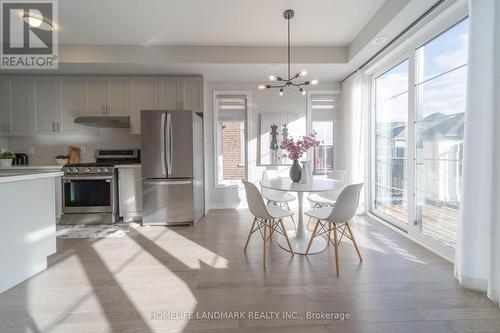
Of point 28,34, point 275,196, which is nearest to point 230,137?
point 275,196

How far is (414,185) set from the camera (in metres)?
2.76

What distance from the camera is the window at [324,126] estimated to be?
436 cm

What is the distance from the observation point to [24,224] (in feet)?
6.42

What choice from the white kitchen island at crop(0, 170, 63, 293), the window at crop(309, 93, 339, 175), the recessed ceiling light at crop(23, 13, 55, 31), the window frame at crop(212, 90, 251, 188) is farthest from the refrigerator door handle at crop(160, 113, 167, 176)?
the window at crop(309, 93, 339, 175)

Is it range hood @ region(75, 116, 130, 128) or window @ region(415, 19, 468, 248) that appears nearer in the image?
window @ region(415, 19, 468, 248)

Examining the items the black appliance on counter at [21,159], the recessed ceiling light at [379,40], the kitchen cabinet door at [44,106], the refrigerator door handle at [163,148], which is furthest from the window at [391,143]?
the black appliance on counter at [21,159]

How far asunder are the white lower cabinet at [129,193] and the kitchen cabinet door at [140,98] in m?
0.74

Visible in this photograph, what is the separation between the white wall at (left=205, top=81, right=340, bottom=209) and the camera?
4270 millimetres

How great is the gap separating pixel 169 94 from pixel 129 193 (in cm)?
183

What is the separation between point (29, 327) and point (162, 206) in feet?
6.60

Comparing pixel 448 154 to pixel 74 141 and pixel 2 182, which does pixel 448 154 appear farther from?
pixel 74 141

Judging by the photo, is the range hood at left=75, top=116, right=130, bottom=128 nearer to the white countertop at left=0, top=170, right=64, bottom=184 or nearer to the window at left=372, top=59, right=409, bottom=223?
the white countertop at left=0, top=170, right=64, bottom=184

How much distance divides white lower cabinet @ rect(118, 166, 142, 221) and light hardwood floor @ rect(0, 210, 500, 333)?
93 centimetres

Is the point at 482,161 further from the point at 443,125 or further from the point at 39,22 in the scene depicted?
the point at 39,22
